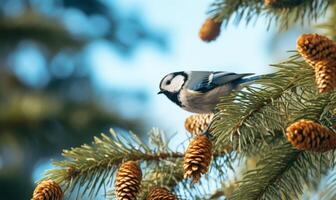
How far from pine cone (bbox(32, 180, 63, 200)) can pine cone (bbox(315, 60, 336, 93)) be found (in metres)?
0.37

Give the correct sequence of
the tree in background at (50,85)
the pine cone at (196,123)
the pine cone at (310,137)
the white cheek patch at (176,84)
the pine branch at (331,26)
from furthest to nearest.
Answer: the tree in background at (50,85), the white cheek patch at (176,84), the pine branch at (331,26), the pine cone at (196,123), the pine cone at (310,137)

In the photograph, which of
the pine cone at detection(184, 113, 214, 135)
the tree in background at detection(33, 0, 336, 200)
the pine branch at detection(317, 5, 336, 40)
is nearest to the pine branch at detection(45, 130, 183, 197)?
the tree in background at detection(33, 0, 336, 200)

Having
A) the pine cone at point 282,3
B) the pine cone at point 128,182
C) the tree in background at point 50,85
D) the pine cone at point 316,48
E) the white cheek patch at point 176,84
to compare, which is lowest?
the pine cone at point 128,182

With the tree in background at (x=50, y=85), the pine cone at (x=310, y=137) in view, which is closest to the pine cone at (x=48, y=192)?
the pine cone at (x=310, y=137)

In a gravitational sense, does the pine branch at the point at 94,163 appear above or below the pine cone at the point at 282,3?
below

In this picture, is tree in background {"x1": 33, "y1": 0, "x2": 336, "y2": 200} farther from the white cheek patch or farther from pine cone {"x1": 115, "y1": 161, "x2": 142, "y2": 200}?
the white cheek patch

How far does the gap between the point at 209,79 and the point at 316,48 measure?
58cm

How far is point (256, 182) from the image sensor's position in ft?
3.19

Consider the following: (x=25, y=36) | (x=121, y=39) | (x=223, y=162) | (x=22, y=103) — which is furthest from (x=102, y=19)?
(x=223, y=162)

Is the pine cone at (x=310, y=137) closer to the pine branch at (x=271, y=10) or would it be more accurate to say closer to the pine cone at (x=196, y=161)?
the pine cone at (x=196, y=161)

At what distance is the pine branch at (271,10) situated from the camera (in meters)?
1.31

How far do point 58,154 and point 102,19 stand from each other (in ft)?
6.69

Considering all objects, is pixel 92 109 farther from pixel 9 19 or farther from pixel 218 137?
pixel 218 137

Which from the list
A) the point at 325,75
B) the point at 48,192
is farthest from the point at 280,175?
the point at 48,192
